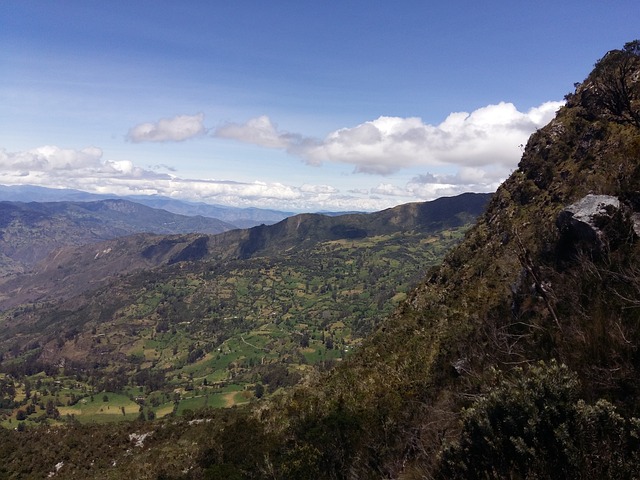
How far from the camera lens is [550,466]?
30.6 ft

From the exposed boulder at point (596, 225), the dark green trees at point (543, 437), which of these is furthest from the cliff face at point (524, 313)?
the dark green trees at point (543, 437)

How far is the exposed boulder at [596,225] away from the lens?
21.9 meters

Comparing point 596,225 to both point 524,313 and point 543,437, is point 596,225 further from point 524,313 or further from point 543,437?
point 543,437

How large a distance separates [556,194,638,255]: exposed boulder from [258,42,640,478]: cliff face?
4.4 inches

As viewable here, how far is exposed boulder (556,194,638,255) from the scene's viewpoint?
21.9m

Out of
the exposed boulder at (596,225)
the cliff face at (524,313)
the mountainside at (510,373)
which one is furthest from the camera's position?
the exposed boulder at (596,225)

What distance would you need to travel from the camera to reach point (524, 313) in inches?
977

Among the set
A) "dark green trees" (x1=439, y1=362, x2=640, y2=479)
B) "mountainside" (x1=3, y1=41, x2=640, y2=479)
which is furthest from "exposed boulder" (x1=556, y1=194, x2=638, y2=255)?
"dark green trees" (x1=439, y1=362, x2=640, y2=479)

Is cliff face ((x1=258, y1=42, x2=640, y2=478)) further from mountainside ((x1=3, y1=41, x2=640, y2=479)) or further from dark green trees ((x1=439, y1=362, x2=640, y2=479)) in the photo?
dark green trees ((x1=439, y1=362, x2=640, y2=479))

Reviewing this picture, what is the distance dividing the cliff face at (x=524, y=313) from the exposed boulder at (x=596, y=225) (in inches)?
4.4

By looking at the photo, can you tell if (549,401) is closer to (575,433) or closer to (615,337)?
(575,433)

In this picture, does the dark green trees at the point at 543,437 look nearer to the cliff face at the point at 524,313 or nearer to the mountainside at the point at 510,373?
the mountainside at the point at 510,373

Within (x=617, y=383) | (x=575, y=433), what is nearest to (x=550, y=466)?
(x=575, y=433)

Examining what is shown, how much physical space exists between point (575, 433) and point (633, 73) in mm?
77326
